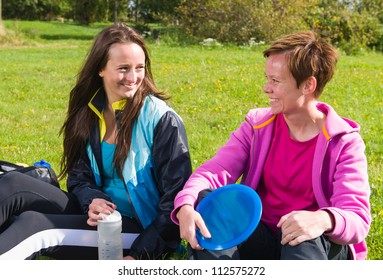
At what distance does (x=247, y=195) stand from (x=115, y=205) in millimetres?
834

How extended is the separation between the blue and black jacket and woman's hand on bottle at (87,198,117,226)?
0.43 ft

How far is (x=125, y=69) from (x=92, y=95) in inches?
13.7

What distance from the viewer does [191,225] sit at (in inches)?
103

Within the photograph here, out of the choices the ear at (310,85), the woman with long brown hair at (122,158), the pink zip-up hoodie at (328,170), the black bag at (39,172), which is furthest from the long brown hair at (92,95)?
the ear at (310,85)

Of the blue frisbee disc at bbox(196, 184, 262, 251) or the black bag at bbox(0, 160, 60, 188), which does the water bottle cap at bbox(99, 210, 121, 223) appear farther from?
the black bag at bbox(0, 160, 60, 188)

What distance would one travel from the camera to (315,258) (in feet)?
7.80

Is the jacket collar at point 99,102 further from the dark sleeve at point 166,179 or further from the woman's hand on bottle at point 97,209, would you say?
the woman's hand on bottle at point 97,209

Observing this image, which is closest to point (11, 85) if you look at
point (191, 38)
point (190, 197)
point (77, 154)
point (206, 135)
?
point (206, 135)

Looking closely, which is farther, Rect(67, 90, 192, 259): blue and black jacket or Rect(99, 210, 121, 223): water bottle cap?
Rect(67, 90, 192, 259): blue and black jacket

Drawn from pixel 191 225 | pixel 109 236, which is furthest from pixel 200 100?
pixel 191 225

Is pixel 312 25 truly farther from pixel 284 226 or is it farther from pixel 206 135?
pixel 284 226

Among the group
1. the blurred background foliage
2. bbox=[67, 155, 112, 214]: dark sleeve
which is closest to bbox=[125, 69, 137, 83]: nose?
bbox=[67, 155, 112, 214]: dark sleeve

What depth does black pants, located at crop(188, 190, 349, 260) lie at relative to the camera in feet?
7.80

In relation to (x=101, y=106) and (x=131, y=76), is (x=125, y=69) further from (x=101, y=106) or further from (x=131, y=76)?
(x=101, y=106)
